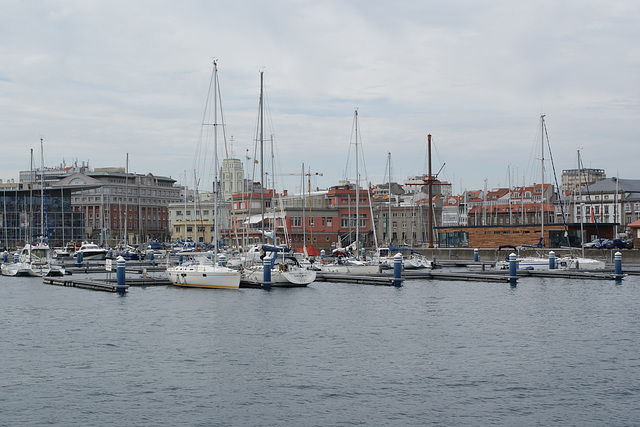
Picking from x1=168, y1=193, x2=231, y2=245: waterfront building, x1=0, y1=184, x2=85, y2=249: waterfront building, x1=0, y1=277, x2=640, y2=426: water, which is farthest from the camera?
x1=168, y1=193, x2=231, y2=245: waterfront building

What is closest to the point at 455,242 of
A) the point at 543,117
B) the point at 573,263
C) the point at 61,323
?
the point at 543,117

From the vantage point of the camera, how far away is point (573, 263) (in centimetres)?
7475

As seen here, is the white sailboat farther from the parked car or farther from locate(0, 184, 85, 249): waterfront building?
locate(0, 184, 85, 249): waterfront building

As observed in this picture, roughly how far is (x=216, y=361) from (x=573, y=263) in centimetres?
5278

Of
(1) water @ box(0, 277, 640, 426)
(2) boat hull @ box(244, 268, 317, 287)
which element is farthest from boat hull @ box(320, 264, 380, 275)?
(1) water @ box(0, 277, 640, 426)

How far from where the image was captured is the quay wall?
3369 inches

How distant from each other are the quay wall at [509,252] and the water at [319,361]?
3738cm

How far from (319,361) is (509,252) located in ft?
227

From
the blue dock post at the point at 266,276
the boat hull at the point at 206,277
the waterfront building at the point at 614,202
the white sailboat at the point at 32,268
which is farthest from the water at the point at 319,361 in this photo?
the waterfront building at the point at 614,202

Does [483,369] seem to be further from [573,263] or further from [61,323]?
[573,263]

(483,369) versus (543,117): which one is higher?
(543,117)

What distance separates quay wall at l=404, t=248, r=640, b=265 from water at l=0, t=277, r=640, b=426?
3738 centimetres

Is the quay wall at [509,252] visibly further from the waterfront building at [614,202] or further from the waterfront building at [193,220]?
the waterfront building at [614,202]

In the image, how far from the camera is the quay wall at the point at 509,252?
85562 millimetres
